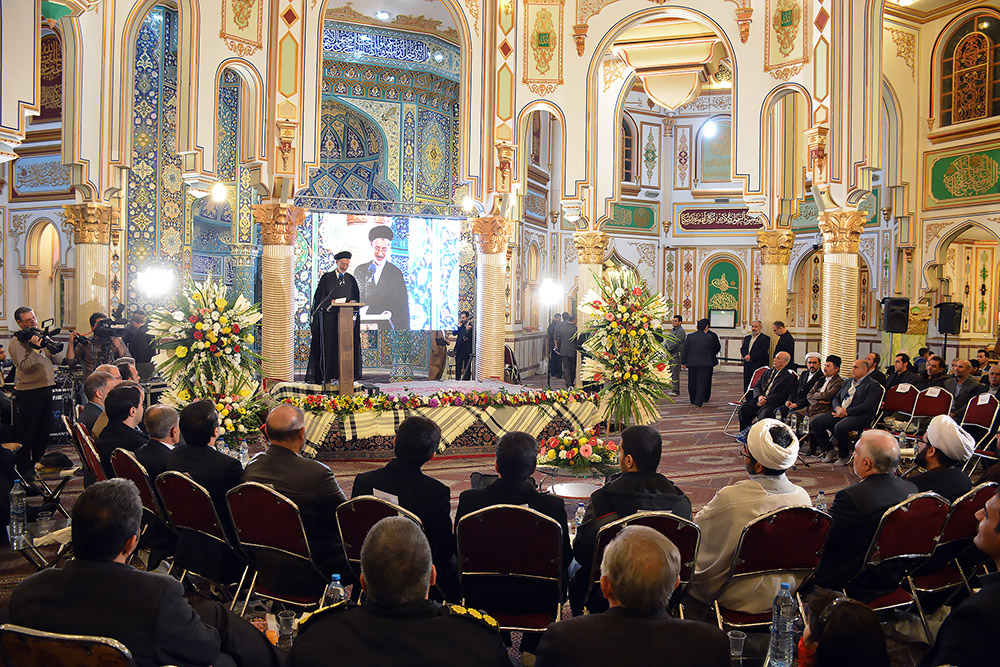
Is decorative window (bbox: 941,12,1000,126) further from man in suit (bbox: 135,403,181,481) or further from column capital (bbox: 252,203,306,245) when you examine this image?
man in suit (bbox: 135,403,181,481)

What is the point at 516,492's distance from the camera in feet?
11.9

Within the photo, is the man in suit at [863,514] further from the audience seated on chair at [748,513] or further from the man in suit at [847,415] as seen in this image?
the man in suit at [847,415]

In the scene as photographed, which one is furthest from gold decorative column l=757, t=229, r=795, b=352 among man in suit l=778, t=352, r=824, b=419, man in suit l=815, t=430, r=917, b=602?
man in suit l=815, t=430, r=917, b=602

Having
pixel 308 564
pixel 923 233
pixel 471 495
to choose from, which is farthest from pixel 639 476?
pixel 923 233

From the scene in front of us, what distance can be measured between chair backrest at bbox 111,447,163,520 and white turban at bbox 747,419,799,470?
300 cm

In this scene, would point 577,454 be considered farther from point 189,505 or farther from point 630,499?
point 189,505

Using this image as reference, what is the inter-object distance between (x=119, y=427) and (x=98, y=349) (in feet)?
21.2

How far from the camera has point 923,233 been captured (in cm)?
1570

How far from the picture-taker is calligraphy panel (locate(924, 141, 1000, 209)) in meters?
14.6

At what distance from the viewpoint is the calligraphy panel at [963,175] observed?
1459 cm

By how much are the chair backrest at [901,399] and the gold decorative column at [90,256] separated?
1097cm

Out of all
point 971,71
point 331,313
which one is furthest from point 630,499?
point 971,71

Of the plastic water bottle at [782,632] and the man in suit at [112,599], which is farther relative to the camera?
the plastic water bottle at [782,632]

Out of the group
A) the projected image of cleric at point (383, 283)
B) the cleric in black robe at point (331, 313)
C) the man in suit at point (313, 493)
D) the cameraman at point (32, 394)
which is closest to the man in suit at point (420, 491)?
the man in suit at point (313, 493)
